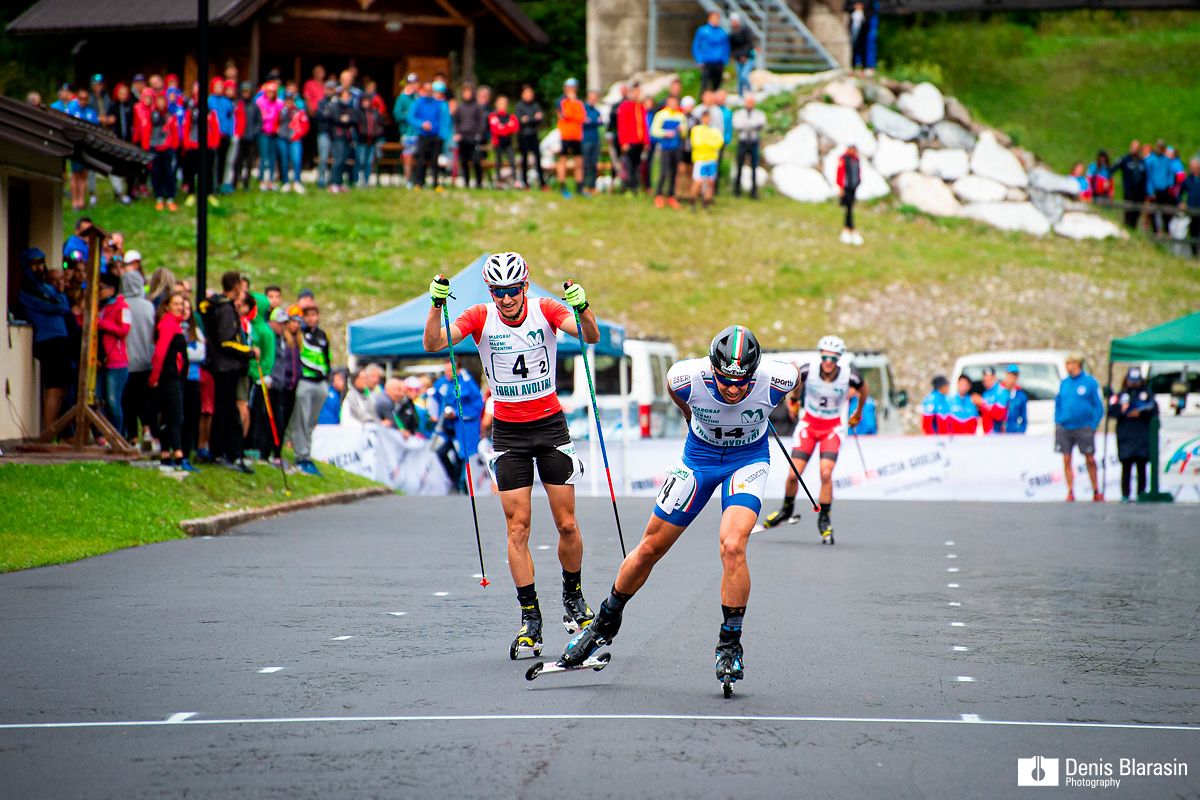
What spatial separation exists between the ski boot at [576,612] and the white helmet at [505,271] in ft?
5.82

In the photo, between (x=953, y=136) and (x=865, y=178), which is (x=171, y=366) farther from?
(x=953, y=136)

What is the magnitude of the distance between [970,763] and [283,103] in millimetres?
28993

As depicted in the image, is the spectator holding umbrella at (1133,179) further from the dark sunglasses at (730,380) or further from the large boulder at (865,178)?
the dark sunglasses at (730,380)

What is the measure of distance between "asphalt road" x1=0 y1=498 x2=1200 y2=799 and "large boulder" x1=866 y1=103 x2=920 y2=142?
29566mm

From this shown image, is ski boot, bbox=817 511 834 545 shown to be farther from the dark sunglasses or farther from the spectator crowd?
the dark sunglasses

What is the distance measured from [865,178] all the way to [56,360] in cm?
2829

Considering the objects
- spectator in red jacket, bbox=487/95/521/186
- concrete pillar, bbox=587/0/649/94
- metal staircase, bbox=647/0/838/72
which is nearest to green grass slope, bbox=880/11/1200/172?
metal staircase, bbox=647/0/838/72

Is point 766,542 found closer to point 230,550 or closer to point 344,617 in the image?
point 230,550

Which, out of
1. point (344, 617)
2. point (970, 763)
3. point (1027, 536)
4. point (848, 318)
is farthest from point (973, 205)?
point (970, 763)

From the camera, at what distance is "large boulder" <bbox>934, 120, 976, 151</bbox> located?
44.4 meters

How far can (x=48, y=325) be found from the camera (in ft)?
58.1

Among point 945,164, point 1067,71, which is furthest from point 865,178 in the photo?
point 1067,71

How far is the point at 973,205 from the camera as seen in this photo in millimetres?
42969

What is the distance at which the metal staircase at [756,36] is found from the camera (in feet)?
153
